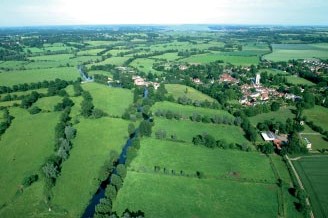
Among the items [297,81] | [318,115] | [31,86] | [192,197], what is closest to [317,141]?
[318,115]

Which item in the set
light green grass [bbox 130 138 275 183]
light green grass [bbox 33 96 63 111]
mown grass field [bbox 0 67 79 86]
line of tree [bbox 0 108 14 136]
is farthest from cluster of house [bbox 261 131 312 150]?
mown grass field [bbox 0 67 79 86]

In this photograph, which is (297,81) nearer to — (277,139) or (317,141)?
(317,141)

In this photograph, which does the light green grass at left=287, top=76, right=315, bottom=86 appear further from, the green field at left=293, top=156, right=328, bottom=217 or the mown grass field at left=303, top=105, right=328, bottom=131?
the green field at left=293, top=156, right=328, bottom=217

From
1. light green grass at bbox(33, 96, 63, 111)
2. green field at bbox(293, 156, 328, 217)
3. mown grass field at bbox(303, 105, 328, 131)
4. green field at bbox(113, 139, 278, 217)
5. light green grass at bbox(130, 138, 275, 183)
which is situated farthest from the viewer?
light green grass at bbox(33, 96, 63, 111)

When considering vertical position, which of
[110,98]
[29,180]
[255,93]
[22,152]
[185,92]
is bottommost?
[185,92]

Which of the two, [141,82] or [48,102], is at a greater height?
[48,102]

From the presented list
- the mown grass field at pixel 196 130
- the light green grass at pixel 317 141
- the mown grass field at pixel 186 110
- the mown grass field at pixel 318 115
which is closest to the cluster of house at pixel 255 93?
the mown grass field at pixel 186 110
